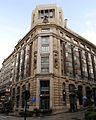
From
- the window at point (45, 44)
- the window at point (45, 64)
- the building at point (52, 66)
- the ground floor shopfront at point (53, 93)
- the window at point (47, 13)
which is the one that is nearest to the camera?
the ground floor shopfront at point (53, 93)

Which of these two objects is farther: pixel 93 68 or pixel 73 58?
pixel 93 68

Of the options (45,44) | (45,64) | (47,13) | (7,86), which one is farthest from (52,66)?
(7,86)

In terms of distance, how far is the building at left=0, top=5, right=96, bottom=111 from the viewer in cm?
→ 3800

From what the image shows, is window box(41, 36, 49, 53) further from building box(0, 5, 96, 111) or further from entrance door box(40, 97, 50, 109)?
entrance door box(40, 97, 50, 109)

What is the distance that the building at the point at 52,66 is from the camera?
38.0m

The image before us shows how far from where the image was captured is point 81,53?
5031 cm

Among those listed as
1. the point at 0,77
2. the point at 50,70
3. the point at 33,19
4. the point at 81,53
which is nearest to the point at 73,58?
the point at 81,53

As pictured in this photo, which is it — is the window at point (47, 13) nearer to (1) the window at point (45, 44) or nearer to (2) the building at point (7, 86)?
(1) the window at point (45, 44)

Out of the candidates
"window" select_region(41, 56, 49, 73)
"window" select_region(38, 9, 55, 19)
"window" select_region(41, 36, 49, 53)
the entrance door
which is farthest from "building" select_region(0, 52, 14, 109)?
"window" select_region(38, 9, 55, 19)

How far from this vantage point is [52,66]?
39406 millimetres

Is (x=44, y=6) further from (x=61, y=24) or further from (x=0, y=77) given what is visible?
(x=0, y=77)

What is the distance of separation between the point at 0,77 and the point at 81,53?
44.3 meters

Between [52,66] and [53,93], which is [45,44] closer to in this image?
Result: [52,66]

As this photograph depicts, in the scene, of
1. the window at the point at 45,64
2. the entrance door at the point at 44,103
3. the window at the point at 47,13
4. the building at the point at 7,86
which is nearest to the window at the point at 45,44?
the window at the point at 45,64
